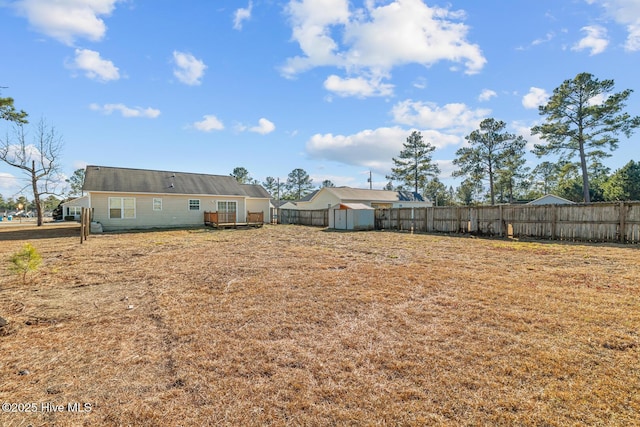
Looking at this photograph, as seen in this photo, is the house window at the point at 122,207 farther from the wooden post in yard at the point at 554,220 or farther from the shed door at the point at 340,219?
the wooden post in yard at the point at 554,220

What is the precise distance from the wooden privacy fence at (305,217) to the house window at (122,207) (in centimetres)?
1287

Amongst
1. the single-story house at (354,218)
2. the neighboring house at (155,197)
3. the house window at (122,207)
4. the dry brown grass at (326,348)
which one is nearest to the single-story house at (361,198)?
the single-story house at (354,218)

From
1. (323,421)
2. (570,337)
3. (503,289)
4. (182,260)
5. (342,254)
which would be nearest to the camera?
(323,421)

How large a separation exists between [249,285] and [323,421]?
154 inches

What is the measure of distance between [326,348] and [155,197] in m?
20.5

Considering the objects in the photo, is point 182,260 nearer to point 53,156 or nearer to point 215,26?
point 215,26

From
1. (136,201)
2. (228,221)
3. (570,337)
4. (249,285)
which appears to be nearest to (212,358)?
(249,285)

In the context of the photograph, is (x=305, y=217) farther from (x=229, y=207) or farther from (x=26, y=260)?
(x=26, y=260)

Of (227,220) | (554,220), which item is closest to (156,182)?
(227,220)

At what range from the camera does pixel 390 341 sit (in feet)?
11.1

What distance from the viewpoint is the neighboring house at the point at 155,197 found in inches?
720

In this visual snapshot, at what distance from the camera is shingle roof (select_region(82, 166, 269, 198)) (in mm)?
18719

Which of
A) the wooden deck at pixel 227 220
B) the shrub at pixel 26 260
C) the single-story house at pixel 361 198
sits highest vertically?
the single-story house at pixel 361 198

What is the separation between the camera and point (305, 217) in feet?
86.8
